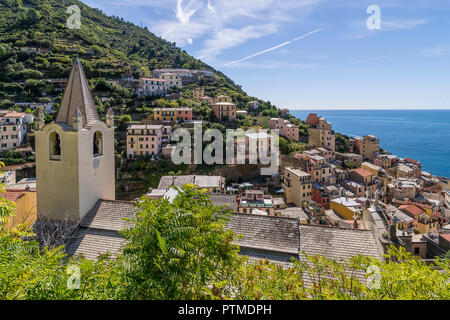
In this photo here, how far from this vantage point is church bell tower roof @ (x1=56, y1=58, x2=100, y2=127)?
9961 millimetres

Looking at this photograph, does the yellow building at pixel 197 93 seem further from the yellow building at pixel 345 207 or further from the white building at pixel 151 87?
the yellow building at pixel 345 207

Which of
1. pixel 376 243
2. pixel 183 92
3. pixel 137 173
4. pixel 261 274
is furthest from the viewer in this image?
pixel 183 92

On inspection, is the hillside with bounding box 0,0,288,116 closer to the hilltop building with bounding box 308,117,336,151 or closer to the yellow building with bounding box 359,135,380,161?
the hilltop building with bounding box 308,117,336,151

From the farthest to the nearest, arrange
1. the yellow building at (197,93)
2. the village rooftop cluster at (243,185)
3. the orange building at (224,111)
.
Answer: the yellow building at (197,93) < the orange building at (224,111) < the village rooftop cluster at (243,185)

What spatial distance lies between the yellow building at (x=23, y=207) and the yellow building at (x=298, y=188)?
3087 cm

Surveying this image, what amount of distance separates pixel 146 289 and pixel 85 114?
28.0 ft

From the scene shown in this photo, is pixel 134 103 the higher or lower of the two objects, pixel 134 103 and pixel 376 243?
the higher

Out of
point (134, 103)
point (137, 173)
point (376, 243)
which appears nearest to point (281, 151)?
point (137, 173)

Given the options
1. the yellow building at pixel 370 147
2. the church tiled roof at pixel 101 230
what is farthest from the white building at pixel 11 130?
the yellow building at pixel 370 147

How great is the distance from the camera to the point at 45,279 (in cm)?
375

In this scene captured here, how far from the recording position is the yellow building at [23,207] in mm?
10203

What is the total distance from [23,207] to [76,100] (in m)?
5.20
